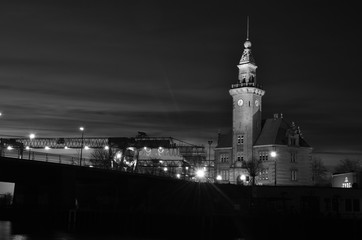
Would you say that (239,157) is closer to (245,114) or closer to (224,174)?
(224,174)

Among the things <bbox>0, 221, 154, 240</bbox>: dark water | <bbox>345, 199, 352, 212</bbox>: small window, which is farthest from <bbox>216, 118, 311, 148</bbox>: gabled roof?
<bbox>0, 221, 154, 240</bbox>: dark water

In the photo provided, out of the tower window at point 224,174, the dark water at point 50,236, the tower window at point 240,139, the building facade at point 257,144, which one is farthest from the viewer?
the tower window at point 224,174

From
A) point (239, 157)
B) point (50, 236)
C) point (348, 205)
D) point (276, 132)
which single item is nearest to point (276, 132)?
point (276, 132)

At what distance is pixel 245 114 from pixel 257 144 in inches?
343

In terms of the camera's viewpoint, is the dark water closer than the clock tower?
Yes

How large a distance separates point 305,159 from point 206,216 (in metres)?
68.8

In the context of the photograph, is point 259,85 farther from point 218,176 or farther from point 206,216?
point 206,216

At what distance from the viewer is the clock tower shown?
165 meters

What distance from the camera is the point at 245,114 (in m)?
165

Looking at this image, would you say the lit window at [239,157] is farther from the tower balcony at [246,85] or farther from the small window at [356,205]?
the small window at [356,205]

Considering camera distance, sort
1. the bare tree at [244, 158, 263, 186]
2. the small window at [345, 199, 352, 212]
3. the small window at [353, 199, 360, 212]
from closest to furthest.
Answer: the small window at [353, 199, 360, 212] → the small window at [345, 199, 352, 212] → the bare tree at [244, 158, 263, 186]

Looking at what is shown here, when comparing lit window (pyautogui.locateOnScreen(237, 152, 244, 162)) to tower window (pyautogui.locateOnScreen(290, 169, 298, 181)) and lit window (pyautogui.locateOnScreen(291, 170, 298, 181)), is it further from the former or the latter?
lit window (pyautogui.locateOnScreen(291, 170, 298, 181))

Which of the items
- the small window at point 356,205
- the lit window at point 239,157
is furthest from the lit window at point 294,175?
the small window at point 356,205

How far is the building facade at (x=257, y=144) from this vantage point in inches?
6348
